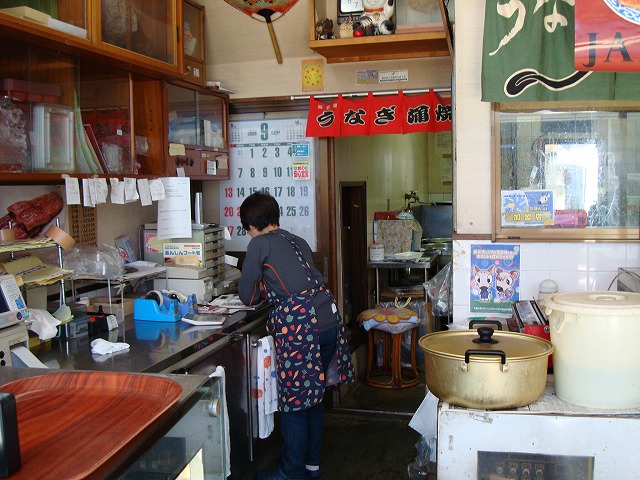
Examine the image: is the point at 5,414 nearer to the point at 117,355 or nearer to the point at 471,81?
the point at 117,355

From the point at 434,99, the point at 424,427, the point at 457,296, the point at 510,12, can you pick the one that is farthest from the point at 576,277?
the point at 434,99

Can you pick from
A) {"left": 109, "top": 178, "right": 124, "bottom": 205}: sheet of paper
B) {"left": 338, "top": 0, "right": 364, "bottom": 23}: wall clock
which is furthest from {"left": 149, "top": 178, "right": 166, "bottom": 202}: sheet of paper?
{"left": 338, "top": 0, "right": 364, "bottom": 23}: wall clock

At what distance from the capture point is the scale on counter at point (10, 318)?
2756 millimetres

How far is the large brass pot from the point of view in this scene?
2.21 m

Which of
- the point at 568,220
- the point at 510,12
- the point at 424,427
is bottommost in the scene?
the point at 424,427

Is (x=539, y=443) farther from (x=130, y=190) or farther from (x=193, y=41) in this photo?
(x=193, y=41)

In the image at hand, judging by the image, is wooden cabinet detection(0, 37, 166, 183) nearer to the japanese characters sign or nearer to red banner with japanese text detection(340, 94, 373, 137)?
red banner with japanese text detection(340, 94, 373, 137)

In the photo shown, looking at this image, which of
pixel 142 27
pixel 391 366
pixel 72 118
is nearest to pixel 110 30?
pixel 142 27

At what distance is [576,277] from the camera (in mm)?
3473

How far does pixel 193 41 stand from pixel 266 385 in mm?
2531

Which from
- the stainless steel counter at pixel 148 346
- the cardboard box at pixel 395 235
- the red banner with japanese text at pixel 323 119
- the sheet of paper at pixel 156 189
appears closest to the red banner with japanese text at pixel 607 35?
the stainless steel counter at pixel 148 346

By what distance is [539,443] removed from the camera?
2262 mm

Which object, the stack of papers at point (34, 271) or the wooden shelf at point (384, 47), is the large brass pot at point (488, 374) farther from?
the wooden shelf at point (384, 47)

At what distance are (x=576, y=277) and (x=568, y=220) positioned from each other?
304 mm
